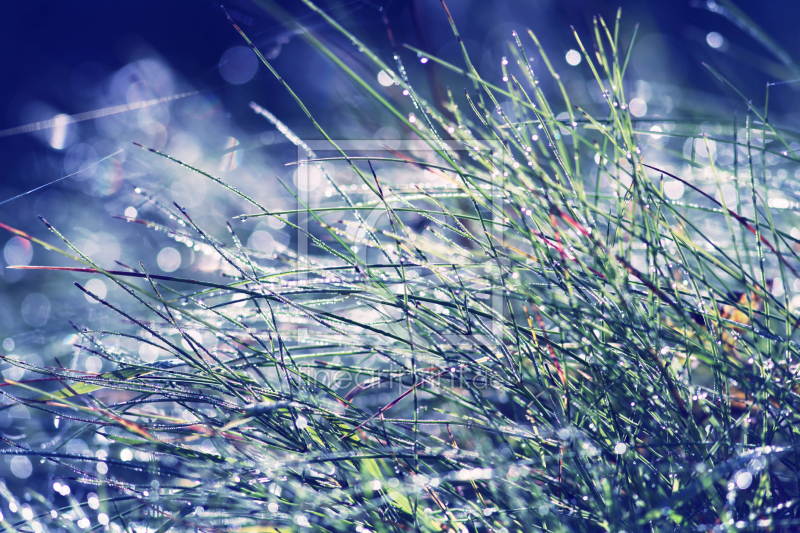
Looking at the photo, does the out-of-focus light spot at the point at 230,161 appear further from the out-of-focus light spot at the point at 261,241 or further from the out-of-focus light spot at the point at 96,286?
the out-of-focus light spot at the point at 96,286

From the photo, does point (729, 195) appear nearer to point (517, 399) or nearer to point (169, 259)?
point (517, 399)

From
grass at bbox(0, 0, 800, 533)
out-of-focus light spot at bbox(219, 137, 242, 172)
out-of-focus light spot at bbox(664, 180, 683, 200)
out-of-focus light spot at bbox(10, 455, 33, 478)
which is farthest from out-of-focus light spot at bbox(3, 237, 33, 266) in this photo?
out-of-focus light spot at bbox(664, 180, 683, 200)

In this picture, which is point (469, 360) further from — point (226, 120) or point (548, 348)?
point (226, 120)

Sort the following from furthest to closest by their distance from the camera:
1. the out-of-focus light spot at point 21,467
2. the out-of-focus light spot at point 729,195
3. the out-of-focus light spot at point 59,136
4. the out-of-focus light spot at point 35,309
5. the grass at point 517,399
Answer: the out-of-focus light spot at point 59,136, the out-of-focus light spot at point 35,309, the out-of-focus light spot at point 729,195, the out-of-focus light spot at point 21,467, the grass at point 517,399

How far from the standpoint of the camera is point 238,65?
4.66 feet

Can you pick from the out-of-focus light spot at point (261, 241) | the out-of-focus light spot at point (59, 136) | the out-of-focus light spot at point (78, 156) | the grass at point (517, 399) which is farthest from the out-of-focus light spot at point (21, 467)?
the out-of-focus light spot at point (59, 136)

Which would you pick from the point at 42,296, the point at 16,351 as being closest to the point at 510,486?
the point at 16,351

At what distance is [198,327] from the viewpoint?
45 centimetres

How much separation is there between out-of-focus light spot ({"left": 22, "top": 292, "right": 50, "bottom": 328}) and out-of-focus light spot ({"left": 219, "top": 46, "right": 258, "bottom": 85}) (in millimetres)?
680

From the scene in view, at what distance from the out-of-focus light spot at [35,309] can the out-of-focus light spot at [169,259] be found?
0.75 ft

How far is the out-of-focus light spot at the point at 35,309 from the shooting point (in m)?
0.98

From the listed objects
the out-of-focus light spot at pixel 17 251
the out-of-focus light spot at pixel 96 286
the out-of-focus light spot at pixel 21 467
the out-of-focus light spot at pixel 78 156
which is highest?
the out-of-focus light spot at pixel 78 156

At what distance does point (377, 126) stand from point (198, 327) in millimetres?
832

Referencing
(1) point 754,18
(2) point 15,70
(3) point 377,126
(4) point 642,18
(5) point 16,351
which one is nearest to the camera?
(5) point 16,351
